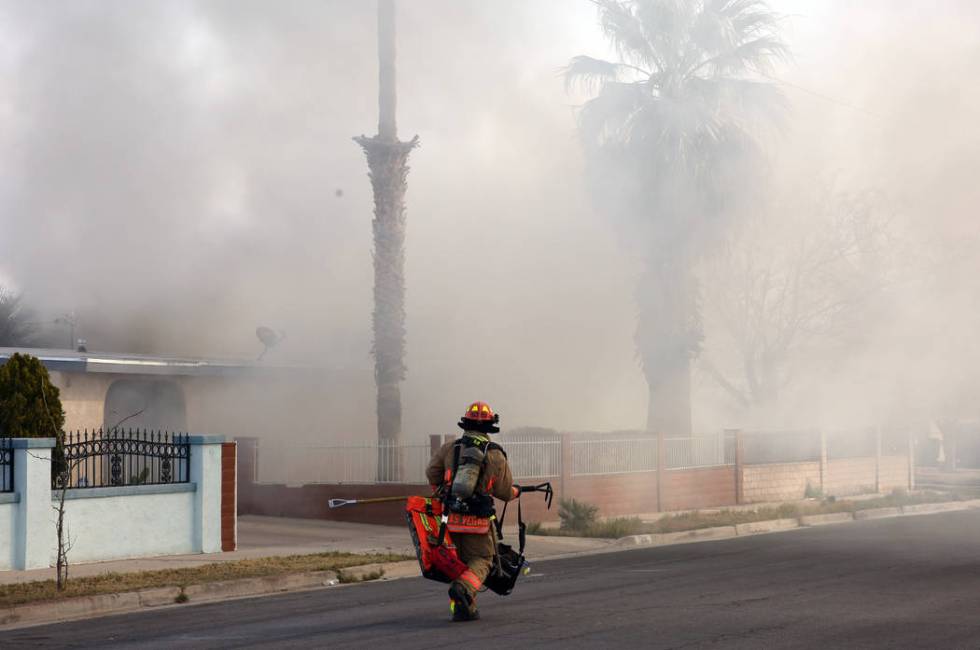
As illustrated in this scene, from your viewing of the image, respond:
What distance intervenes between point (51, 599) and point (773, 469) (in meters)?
21.0

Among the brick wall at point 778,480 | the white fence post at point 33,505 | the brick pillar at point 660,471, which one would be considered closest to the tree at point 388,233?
the brick pillar at point 660,471

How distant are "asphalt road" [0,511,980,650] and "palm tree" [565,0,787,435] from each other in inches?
618

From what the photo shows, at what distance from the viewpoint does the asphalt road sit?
973cm

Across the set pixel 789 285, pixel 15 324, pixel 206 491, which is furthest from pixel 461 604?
pixel 15 324

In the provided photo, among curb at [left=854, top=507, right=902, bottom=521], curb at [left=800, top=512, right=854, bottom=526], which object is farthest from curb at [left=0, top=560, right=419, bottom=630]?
curb at [left=854, top=507, right=902, bottom=521]

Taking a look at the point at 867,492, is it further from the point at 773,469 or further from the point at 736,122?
the point at 736,122

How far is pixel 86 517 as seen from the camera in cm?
1617

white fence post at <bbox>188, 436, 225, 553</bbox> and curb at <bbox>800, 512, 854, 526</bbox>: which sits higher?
white fence post at <bbox>188, 436, 225, 553</bbox>

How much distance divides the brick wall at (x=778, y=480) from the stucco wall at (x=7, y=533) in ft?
58.6

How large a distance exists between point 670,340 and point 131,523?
58.6ft

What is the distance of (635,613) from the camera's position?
36.8ft

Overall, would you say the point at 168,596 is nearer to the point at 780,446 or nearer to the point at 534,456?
the point at 534,456

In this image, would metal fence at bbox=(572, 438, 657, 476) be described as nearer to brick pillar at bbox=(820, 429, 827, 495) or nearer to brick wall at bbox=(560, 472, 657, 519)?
brick wall at bbox=(560, 472, 657, 519)

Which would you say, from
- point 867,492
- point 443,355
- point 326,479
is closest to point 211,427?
point 326,479
